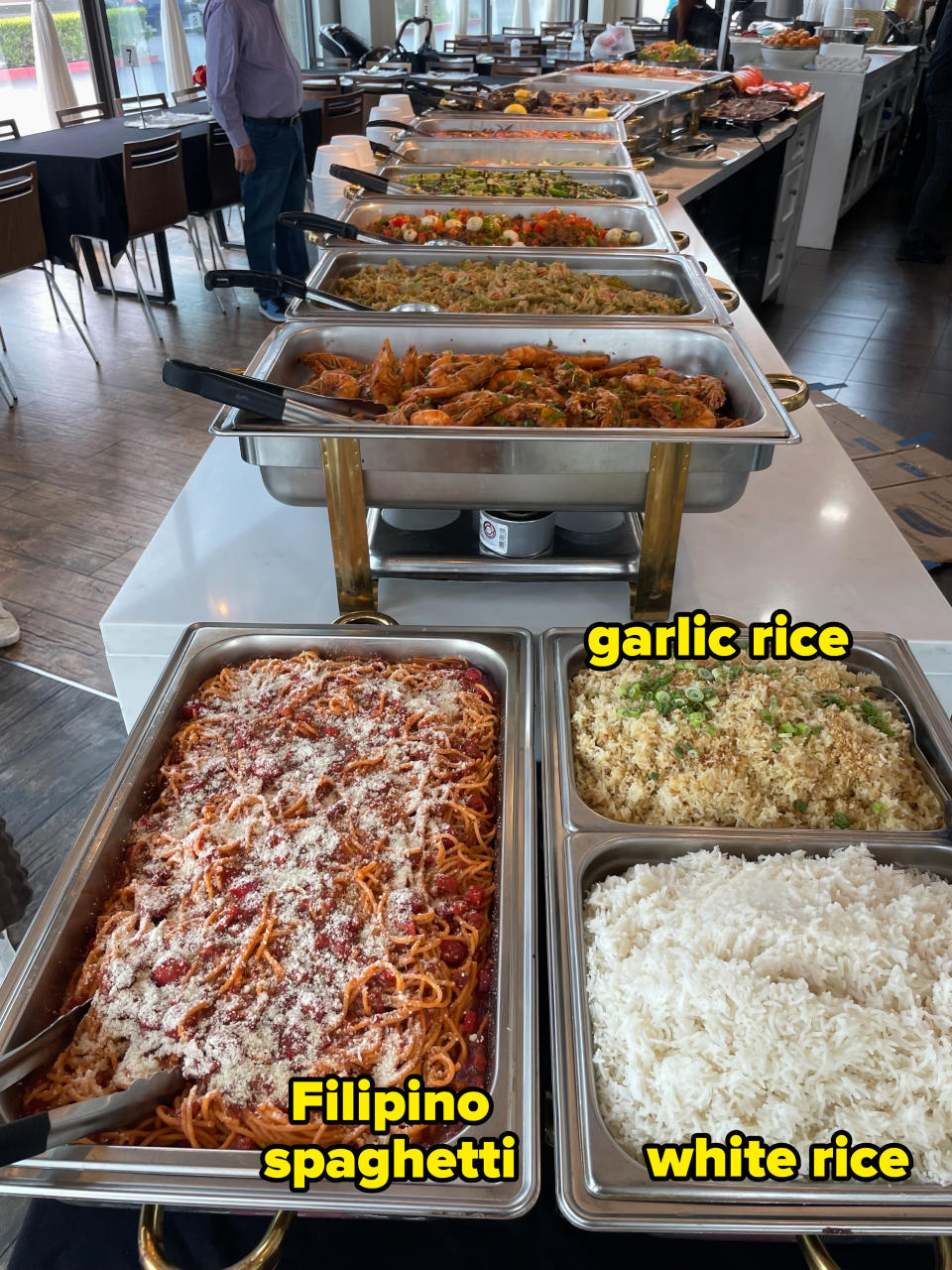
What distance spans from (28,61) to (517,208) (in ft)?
17.0

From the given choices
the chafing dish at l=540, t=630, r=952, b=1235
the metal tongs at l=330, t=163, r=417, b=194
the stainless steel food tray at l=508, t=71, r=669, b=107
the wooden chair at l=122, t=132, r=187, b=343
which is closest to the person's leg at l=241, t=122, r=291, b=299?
the wooden chair at l=122, t=132, r=187, b=343

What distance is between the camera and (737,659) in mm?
1133

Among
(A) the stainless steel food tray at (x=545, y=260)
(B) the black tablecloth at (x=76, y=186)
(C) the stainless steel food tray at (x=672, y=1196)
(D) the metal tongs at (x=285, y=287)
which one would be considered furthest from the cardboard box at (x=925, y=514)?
(B) the black tablecloth at (x=76, y=186)

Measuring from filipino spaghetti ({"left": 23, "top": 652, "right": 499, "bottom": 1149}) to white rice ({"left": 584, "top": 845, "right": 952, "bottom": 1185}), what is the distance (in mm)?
127

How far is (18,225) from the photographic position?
3.55 metres

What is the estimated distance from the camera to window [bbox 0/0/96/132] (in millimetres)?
5637

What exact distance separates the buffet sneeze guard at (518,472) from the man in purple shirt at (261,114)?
9.47 feet

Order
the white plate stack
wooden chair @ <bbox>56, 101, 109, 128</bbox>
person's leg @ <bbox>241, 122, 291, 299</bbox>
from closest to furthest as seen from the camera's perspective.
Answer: the white plate stack < person's leg @ <bbox>241, 122, 291, 299</bbox> < wooden chair @ <bbox>56, 101, 109, 128</bbox>

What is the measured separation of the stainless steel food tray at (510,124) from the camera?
323cm

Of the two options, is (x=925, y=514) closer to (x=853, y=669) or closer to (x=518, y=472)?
(x=853, y=669)

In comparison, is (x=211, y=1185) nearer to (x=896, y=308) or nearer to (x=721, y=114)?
(x=721, y=114)

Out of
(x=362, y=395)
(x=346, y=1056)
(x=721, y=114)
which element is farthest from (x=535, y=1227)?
(x=721, y=114)

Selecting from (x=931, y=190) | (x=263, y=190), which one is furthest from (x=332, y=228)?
(x=931, y=190)

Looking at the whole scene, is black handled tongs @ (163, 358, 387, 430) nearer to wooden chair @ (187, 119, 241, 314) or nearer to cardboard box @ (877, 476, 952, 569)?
cardboard box @ (877, 476, 952, 569)
